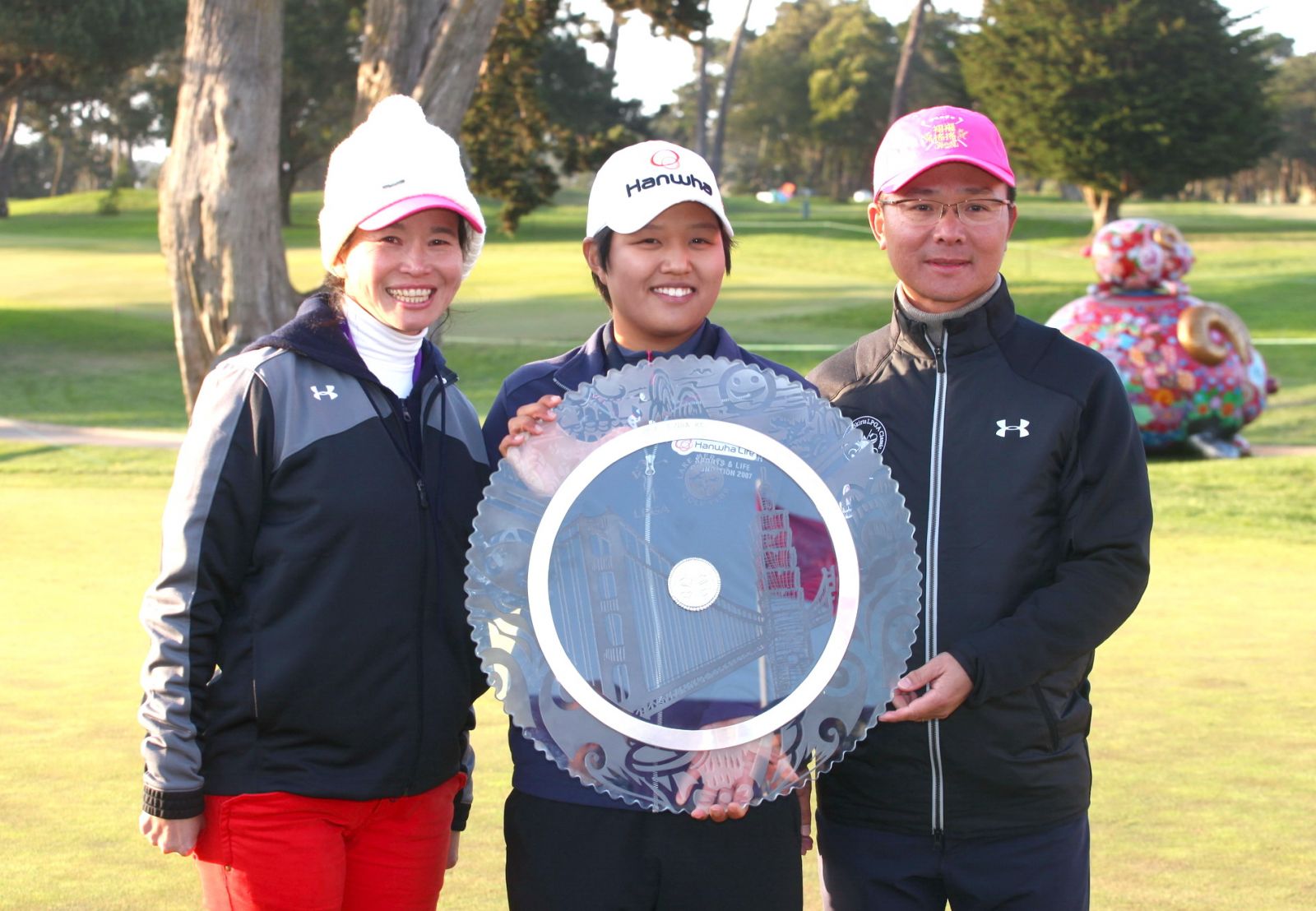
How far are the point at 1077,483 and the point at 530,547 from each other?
0.93m

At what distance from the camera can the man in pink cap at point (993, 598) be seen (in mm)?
2533

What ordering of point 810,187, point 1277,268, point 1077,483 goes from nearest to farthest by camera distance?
point 1077,483 < point 1277,268 < point 810,187

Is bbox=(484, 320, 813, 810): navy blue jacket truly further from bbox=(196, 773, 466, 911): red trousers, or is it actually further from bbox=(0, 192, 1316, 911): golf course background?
bbox=(0, 192, 1316, 911): golf course background

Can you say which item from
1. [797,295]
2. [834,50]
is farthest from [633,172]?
[834,50]

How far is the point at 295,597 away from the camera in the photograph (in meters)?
2.45

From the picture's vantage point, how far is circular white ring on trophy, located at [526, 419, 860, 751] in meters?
2.34

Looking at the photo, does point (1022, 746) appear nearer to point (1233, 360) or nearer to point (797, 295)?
point (1233, 360)

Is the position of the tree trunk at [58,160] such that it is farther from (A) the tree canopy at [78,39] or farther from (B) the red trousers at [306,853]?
(B) the red trousers at [306,853]

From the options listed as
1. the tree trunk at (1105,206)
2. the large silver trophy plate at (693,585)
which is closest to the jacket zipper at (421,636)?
the large silver trophy plate at (693,585)

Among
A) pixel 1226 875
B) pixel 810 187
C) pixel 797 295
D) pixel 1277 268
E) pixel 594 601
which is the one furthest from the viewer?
pixel 810 187

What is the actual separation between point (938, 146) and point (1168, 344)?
→ 9.59 metres

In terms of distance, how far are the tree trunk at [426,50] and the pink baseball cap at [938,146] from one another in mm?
9333

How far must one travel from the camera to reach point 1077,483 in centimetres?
257

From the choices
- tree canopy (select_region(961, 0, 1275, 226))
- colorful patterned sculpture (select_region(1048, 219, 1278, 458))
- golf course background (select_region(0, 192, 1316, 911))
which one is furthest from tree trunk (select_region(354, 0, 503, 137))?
tree canopy (select_region(961, 0, 1275, 226))
